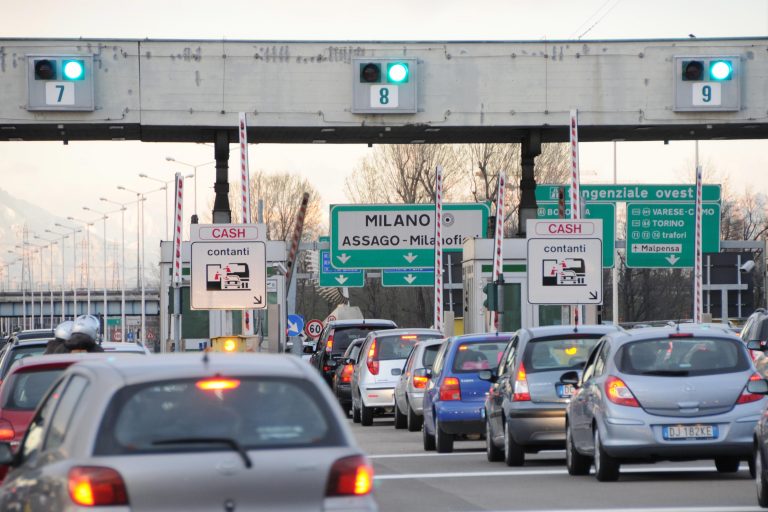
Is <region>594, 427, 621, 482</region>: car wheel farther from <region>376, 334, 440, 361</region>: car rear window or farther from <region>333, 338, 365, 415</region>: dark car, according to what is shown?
<region>333, 338, 365, 415</region>: dark car

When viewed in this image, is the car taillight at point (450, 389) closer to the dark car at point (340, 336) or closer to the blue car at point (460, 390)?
the blue car at point (460, 390)

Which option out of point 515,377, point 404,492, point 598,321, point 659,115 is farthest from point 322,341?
point 404,492

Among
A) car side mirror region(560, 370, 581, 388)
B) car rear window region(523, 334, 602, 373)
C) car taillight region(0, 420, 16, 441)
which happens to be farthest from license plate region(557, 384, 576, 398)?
car taillight region(0, 420, 16, 441)

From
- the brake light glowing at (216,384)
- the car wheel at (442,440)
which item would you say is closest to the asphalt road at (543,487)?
the car wheel at (442,440)

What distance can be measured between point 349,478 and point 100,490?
112 centimetres

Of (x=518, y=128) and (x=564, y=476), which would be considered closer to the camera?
(x=564, y=476)

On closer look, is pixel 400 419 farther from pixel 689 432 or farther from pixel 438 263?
pixel 689 432

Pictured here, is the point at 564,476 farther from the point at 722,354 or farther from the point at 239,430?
the point at 239,430

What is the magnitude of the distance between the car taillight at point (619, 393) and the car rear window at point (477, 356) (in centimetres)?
603

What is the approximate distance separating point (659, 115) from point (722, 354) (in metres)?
19.5

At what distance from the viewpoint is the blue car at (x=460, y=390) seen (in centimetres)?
2222

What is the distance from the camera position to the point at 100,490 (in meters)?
7.70

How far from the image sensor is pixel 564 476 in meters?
17.9

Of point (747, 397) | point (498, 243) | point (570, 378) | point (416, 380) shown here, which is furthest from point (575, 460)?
point (498, 243)
